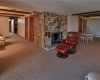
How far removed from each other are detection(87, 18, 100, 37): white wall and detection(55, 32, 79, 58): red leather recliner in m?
7.26

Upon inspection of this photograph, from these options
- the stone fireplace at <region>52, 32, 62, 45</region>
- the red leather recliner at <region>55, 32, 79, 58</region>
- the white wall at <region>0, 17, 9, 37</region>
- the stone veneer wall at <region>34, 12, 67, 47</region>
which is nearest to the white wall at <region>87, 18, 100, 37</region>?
the stone fireplace at <region>52, 32, 62, 45</region>

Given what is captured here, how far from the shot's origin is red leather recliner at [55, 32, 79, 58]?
431 cm

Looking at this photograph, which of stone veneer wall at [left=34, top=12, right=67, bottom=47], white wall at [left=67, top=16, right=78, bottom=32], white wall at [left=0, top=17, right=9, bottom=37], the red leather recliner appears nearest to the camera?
the red leather recliner

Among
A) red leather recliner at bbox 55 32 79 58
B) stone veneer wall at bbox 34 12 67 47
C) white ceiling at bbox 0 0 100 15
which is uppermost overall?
white ceiling at bbox 0 0 100 15

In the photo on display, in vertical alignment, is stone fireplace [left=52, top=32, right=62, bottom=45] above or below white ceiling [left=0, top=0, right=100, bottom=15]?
below

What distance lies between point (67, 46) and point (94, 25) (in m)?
8.35

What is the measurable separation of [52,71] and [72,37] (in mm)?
2769

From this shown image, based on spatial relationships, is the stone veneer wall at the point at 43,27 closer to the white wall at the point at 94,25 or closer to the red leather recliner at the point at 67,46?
the red leather recliner at the point at 67,46

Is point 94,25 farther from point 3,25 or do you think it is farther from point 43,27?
point 3,25

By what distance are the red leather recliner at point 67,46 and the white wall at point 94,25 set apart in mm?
7264

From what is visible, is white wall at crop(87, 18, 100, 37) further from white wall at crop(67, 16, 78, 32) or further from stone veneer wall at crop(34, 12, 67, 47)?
stone veneer wall at crop(34, 12, 67, 47)

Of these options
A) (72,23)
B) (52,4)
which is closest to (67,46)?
(52,4)

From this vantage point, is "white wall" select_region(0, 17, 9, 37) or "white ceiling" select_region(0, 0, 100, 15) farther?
"white wall" select_region(0, 17, 9, 37)

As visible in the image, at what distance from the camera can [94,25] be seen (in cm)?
1159
